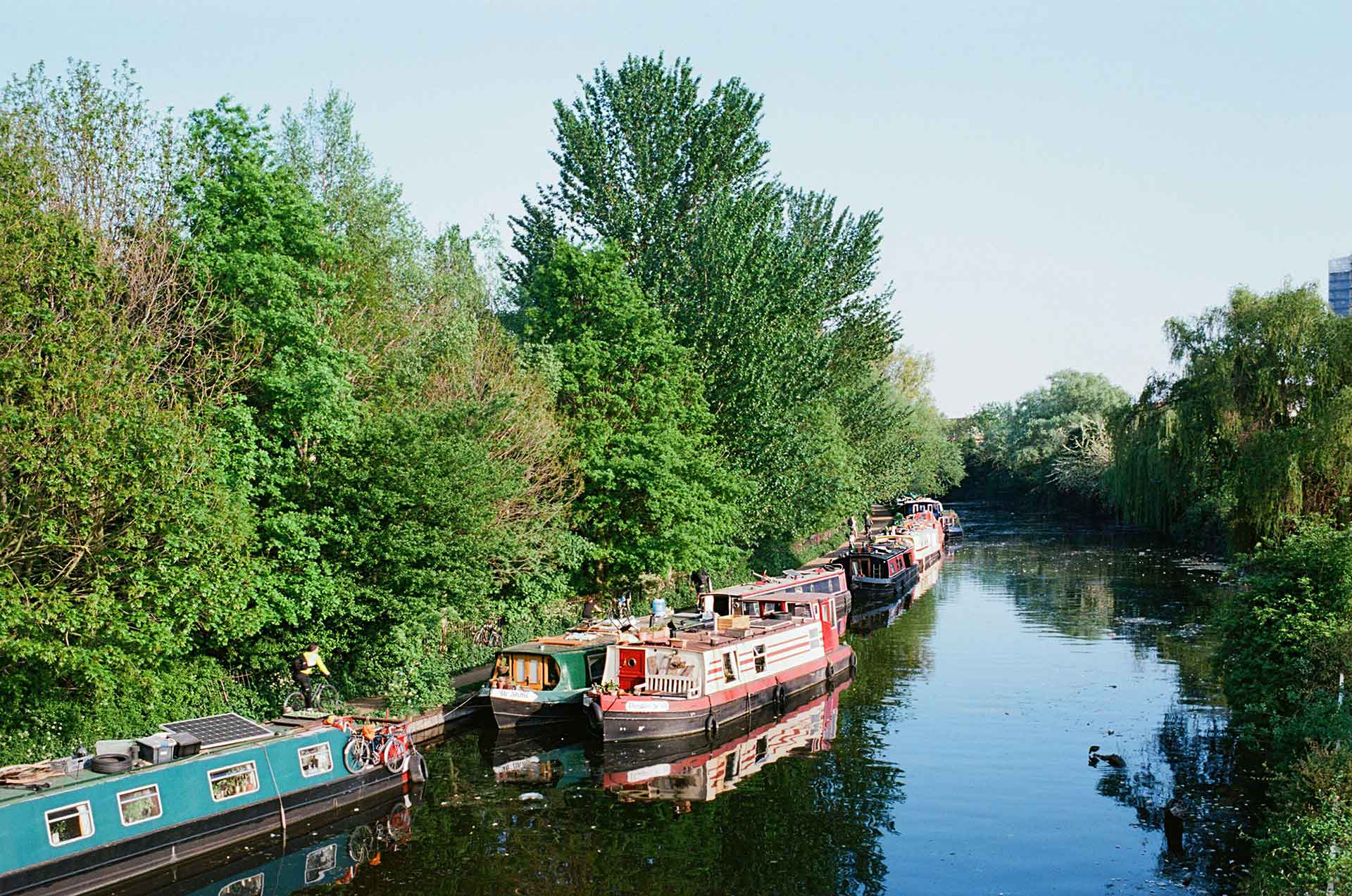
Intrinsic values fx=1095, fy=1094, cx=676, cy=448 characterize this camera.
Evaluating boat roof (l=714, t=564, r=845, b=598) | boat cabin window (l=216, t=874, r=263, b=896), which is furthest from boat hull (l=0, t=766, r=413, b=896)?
boat roof (l=714, t=564, r=845, b=598)

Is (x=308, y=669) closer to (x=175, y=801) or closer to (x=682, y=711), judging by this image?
(x=175, y=801)

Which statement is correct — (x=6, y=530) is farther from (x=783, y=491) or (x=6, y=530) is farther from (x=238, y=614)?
(x=783, y=491)

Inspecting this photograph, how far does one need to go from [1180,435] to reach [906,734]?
83.5 feet

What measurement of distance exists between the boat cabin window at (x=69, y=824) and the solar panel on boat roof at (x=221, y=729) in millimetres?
2622

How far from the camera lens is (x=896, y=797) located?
2480cm

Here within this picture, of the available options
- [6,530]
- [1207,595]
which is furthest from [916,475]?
[6,530]

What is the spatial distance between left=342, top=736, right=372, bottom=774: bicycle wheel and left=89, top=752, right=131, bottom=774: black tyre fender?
4.74 m

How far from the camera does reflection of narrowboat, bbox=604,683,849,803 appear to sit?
1006 inches

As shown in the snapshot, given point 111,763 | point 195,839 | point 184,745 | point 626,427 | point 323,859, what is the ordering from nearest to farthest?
point 111,763, point 195,839, point 184,745, point 323,859, point 626,427

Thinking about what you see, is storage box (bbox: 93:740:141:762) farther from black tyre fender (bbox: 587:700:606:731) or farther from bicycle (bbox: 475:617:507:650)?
bicycle (bbox: 475:617:507:650)

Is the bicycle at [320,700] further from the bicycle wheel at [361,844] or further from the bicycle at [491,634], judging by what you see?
the bicycle at [491,634]

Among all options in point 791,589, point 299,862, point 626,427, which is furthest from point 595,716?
point 791,589

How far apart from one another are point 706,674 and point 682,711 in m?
1.41

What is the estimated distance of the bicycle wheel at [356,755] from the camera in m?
23.7
